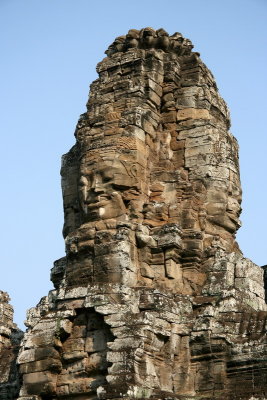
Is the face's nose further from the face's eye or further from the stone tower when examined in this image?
the face's eye

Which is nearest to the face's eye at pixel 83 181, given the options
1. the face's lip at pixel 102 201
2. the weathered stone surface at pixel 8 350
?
the face's lip at pixel 102 201

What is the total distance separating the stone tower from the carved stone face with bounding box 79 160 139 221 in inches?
0.8

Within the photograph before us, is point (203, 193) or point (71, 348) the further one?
point (203, 193)

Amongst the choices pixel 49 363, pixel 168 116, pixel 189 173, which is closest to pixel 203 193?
pixel 189 173

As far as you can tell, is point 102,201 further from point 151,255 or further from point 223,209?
point 223,209

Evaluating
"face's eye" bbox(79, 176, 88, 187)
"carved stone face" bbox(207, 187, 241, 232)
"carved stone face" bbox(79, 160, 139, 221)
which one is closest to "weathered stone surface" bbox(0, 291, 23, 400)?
"carved stone face" bbox(79, 160, 139, 221)


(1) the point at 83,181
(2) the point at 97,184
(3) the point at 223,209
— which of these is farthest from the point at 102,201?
(3) the point at 223,209

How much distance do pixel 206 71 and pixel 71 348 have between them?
7.39m

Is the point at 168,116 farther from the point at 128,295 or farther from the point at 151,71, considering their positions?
the point at 128,295

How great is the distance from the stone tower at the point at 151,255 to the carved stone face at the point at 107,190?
21 millimetres

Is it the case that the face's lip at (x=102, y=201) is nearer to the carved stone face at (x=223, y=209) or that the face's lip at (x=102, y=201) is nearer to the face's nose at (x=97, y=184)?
the face's nose at (x=97, y=184)

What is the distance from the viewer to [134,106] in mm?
20641

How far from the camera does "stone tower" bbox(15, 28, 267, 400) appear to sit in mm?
17984

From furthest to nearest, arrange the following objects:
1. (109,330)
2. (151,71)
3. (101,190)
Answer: (151,71)
(101,190)
(109,330)
